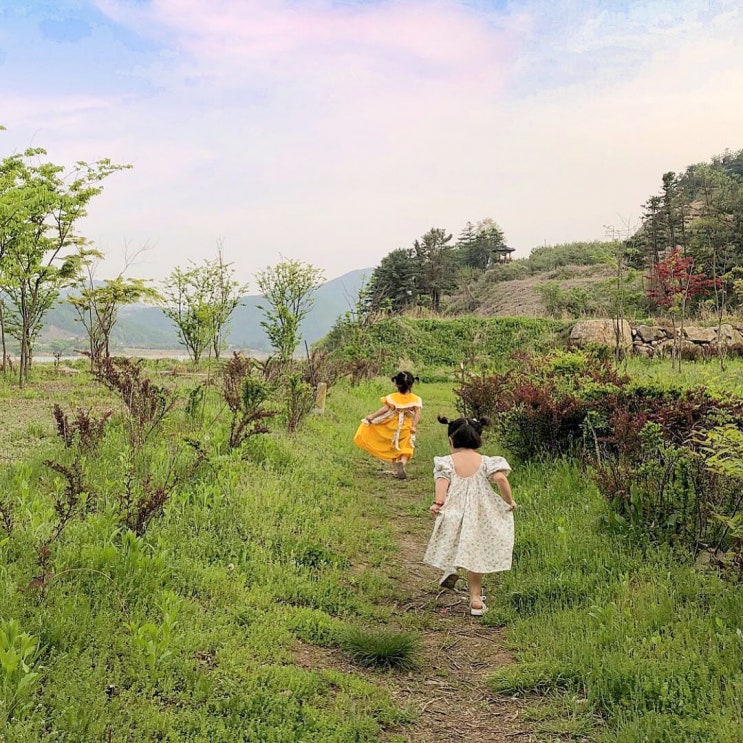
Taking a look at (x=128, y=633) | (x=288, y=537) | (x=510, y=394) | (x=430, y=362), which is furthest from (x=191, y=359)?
(x=128, y=633)

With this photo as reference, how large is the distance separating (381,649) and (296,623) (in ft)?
1.83

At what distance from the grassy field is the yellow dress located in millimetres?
2470

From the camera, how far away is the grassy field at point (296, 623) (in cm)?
285

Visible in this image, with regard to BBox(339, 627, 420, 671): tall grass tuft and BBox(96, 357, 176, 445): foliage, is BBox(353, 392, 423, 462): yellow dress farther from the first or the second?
BBox(339, 627, 420, 671): tall grass tuft

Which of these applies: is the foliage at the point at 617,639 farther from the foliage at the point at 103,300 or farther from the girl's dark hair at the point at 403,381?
the foliage at the point at 103,300

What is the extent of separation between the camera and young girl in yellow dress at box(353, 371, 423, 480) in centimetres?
854

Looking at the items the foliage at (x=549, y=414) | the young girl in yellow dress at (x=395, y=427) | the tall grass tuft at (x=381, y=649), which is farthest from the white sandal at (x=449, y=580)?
the young girl in yellow dress at (x=395, y=427)

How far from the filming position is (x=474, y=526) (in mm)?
4664

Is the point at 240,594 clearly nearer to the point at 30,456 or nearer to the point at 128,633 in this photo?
the point at 128,633

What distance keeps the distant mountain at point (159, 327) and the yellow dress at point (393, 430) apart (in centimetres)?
447

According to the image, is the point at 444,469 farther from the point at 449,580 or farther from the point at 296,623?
the point at 296,623

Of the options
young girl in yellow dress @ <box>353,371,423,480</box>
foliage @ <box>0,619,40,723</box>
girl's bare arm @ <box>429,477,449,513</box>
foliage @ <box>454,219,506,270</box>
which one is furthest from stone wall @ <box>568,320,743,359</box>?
foliage @ <box>454,219,506,270</box>

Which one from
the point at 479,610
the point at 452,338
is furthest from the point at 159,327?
the point at 479,610

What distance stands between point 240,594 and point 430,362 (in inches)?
782
